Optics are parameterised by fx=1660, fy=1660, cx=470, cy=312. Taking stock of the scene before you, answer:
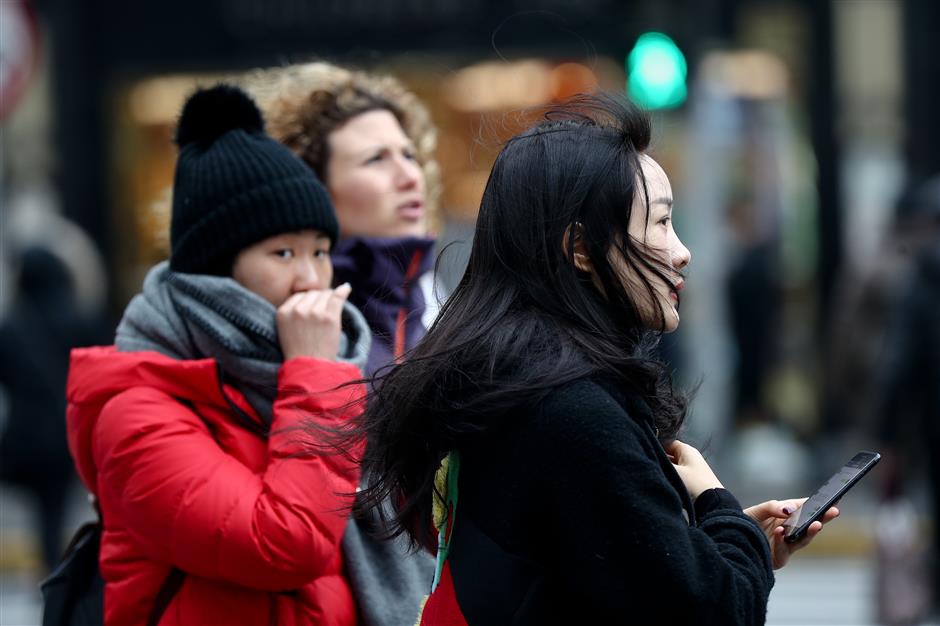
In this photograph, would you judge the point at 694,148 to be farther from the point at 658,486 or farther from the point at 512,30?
the point at 658,486

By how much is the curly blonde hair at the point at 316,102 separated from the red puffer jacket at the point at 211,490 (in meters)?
0.92

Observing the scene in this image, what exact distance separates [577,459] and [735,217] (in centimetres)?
1073

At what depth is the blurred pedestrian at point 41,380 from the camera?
8.56m

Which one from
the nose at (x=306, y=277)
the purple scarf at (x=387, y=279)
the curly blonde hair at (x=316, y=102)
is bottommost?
the purple scarf at (x=387, y=279)

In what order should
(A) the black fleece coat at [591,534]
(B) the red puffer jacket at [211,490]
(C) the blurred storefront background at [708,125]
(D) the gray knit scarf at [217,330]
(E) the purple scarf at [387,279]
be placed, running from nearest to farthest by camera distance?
(A) the black fleece coat at [591,534], (B) the red puffer jacket at [211,490], (D) the gray knit scarf at [217,330], (E) the purple scarf at [387,279], (C) the blurred storefront background at [708,125]

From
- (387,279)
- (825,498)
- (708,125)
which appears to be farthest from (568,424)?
(708,125)

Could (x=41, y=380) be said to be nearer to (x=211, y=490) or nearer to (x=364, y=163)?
(x=364, y=163)

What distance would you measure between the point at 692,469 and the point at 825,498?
205 mm

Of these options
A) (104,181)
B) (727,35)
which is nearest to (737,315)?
(727,35)

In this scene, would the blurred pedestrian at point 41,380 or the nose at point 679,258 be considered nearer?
the nose at point 679,258

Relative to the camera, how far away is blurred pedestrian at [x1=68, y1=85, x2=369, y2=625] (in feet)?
9.34

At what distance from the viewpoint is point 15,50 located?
7465 mm

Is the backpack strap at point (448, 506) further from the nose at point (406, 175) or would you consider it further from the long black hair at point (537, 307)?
the nose at point (406, 175)

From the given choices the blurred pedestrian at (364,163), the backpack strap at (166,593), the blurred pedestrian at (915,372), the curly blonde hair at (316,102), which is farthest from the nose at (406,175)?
the blurred pedestrian at (915,372)
